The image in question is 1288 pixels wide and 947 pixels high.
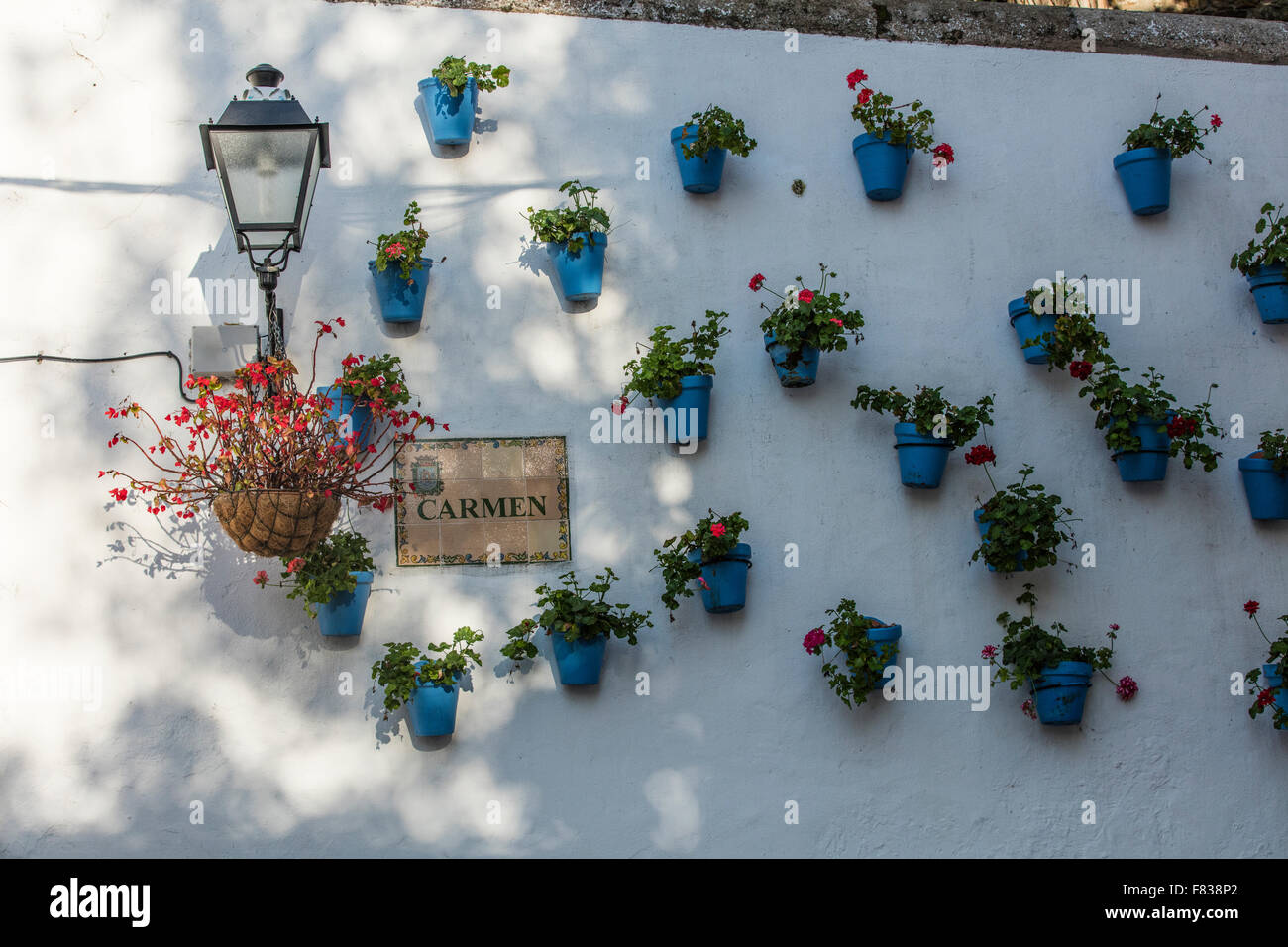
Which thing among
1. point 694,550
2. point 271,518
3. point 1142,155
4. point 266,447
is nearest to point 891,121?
point 1142,155

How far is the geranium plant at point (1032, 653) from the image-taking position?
5.12 m

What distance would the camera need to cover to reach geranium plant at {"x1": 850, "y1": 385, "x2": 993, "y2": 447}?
5.20m

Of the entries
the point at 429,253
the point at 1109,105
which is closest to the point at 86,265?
the point at 429,253

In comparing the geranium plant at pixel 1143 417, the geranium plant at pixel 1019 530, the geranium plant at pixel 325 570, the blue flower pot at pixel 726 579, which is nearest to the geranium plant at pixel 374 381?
the geranium plant at pixel 325 570

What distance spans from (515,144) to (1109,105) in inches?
103

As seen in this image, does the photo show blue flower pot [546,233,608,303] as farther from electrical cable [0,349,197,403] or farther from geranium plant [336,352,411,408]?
electrical cable [0,349,197,403]

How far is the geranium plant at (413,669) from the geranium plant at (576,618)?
0.17 m

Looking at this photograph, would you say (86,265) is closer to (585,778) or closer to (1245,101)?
(585,778)

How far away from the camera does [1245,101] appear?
5.89 m

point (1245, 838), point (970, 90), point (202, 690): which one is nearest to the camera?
point (202, 690)

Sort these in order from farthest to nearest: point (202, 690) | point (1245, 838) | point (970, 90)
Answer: point (970, 90) → point (1245, 838) → point (202, 690)

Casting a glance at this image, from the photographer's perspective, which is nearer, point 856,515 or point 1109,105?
point 856,515

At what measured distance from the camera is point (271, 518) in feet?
14.0
